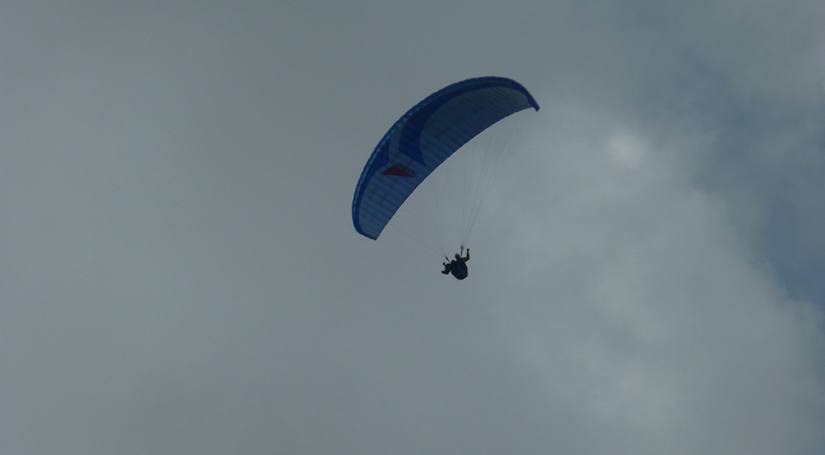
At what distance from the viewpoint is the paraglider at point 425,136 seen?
4559cm

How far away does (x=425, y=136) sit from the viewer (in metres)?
48.7

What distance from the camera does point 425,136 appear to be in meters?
48.7

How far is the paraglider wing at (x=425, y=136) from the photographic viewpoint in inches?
1795

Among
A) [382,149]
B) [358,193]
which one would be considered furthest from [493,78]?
[358,193]

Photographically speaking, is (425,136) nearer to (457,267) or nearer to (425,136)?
(425,136)

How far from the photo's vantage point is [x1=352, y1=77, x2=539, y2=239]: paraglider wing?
45.6 meters

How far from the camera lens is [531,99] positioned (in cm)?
4466

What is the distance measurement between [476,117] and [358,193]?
324 inches

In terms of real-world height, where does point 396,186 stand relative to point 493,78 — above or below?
below

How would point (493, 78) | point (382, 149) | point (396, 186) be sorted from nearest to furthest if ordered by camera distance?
point (493, 78), point (382, 149), point (396, 186)

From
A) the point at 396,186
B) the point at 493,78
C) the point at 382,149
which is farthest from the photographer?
the point at 396,186

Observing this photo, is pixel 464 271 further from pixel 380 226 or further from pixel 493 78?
pixel 493 78

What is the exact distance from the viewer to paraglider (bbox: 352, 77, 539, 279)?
4559 cm

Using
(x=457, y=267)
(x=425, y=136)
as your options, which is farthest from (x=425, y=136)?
(x=457, y=267)
